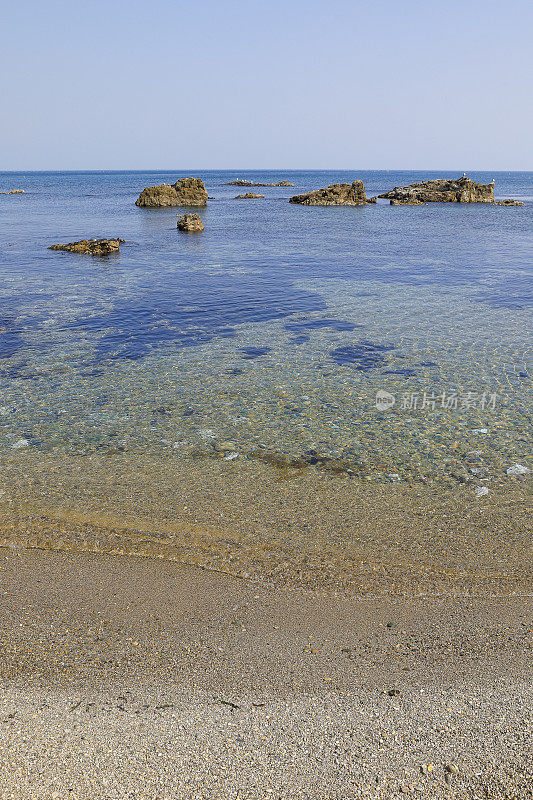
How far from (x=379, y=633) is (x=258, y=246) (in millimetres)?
43022

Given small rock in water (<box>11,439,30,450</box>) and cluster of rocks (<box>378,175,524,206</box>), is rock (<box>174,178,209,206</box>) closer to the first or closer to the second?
cluster of rocks (<box>378,175,524,206</box>)

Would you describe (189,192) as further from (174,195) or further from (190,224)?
(190,224)

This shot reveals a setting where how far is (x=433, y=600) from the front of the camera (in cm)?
759

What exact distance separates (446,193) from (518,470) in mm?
115866

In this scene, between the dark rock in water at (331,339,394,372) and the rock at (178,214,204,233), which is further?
the rock at (178,214,204,233)

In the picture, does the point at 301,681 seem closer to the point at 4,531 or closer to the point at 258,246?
the point at 4,531

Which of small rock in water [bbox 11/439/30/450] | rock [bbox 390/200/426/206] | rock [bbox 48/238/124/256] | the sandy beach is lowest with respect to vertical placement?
the sandy beach

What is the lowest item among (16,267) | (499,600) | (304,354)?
(499,600)

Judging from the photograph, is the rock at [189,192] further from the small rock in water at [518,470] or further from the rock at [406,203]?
the small rock in water at [518,470]

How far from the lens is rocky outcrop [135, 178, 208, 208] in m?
88.2

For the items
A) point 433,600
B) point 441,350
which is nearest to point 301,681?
point 433,600

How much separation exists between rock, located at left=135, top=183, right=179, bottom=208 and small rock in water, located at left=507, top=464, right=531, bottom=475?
88.1 meters

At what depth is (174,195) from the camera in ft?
301

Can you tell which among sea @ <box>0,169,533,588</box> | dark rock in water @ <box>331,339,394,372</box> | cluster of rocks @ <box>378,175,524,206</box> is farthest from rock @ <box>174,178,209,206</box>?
dark rock in water @ <box>331,339,394,372</box>
